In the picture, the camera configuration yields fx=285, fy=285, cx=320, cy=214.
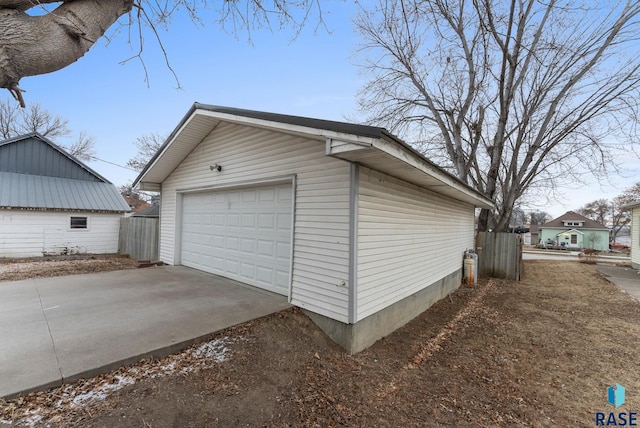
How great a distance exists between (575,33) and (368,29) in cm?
772

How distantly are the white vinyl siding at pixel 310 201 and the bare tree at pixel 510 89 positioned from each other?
7.11 m

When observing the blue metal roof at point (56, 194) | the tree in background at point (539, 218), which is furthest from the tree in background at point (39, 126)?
the tree in background at point (539, 218)

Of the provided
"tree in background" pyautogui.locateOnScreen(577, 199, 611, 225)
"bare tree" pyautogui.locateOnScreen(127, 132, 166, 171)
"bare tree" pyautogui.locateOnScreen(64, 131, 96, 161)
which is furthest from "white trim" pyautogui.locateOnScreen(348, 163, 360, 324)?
"tree in background" pyautogui.locateOnScreen(577, 199, 611, 225)

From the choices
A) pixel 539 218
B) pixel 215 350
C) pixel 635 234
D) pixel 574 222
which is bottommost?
pixel 215 350

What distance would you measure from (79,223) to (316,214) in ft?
42.7

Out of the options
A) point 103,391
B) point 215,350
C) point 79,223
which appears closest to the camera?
point 103,391

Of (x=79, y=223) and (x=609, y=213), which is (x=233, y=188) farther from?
(x=609, y=213)

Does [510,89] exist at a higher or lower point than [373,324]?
higher

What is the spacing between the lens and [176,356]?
3080 mm

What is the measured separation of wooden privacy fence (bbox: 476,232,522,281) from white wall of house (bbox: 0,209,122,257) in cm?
1591

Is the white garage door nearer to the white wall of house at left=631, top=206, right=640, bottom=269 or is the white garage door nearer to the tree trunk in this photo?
the tree trunk

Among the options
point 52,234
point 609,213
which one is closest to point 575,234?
point 609,213

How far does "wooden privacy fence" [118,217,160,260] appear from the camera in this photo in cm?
966

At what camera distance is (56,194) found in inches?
472
